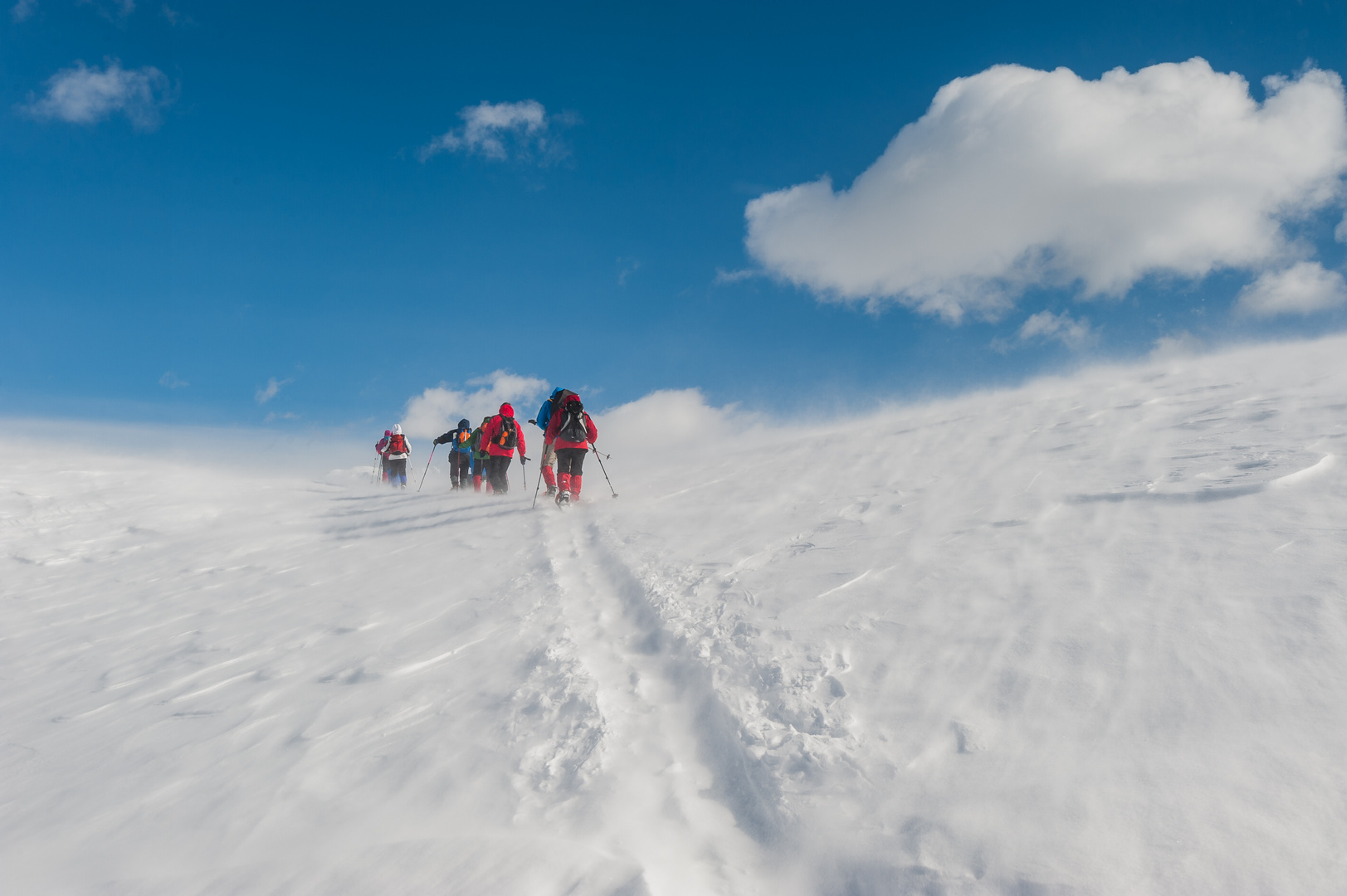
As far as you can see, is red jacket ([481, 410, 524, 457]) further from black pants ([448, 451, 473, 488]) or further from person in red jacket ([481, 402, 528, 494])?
black pants ([448, 451, 473, 488])

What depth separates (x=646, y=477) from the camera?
12773 millimetres

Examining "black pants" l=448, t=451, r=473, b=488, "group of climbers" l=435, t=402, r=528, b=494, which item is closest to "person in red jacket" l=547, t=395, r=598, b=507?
"group of climbers" l=435, t=402, r=528, b=494

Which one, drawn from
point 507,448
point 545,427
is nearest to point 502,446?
point 507,448

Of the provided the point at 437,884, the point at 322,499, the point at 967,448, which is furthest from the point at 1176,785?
the point at 322,499

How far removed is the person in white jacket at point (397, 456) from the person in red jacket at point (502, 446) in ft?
24.0

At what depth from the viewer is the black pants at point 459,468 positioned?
51.2ft

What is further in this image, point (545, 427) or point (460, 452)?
point (460, 452)

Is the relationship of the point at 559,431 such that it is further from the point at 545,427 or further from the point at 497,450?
the point at 497,450

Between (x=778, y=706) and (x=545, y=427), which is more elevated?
(x=545, y=427)

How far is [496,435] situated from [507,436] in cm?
26

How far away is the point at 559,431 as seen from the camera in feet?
34.2

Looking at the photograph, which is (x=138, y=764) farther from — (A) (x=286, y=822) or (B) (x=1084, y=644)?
(B) (x=1084, y=644)

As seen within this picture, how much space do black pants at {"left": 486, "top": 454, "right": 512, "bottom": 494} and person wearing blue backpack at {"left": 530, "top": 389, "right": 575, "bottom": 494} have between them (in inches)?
86.8

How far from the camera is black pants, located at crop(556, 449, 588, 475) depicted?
34.3ft
